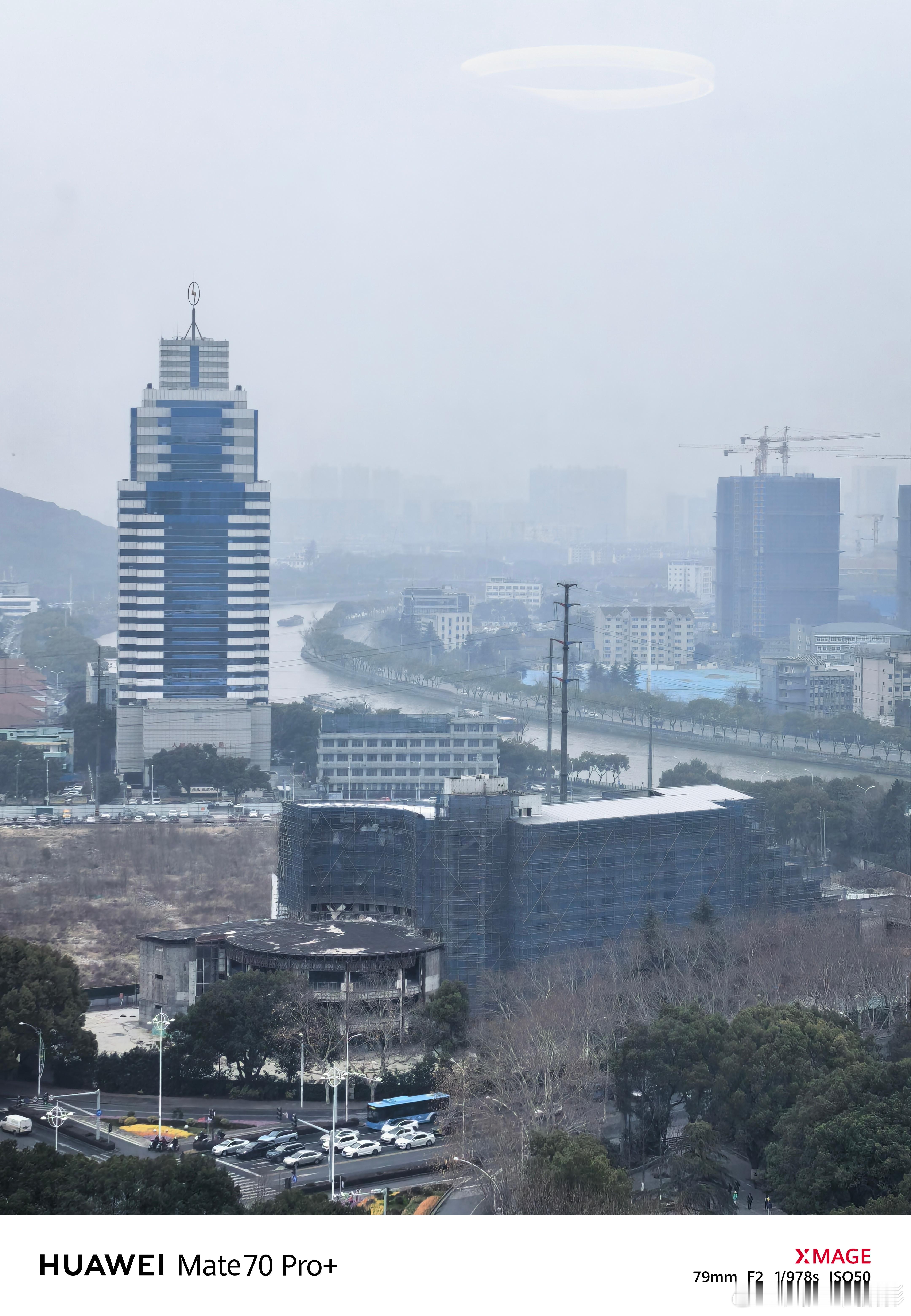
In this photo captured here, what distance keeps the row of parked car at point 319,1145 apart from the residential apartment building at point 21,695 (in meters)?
9.65

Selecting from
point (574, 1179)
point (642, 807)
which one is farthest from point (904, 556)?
point (574, 1179)

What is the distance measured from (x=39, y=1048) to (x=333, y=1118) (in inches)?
45.7

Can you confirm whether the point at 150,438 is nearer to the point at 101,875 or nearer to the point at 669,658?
the point at 101,875

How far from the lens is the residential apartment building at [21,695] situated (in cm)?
1436

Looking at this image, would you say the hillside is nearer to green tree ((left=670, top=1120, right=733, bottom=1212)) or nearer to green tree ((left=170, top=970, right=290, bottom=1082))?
green tree ((left=170, top=970, right=290, bottom=1082))

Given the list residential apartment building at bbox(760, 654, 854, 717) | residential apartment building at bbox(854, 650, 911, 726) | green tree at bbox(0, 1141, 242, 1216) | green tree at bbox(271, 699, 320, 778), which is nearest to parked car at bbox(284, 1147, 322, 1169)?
green tree at bbox(0, 1141, 242, 1216)

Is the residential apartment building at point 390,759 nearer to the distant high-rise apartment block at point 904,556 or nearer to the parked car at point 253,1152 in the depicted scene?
the parked car at point 253,1152

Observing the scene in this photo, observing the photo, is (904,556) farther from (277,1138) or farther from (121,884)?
(277,1138)

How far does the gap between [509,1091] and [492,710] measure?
13.0 metres

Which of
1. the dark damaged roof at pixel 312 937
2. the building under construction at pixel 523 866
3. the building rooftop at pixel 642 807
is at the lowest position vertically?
the dark damaged roof at pixel 312 937

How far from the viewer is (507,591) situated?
24.7 m

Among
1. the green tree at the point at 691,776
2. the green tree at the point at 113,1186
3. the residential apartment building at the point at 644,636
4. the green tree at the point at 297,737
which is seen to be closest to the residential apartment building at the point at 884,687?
the green tree at the point at 691,776

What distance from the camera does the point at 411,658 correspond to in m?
21.3

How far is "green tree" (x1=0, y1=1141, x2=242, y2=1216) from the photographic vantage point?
3.44 m
